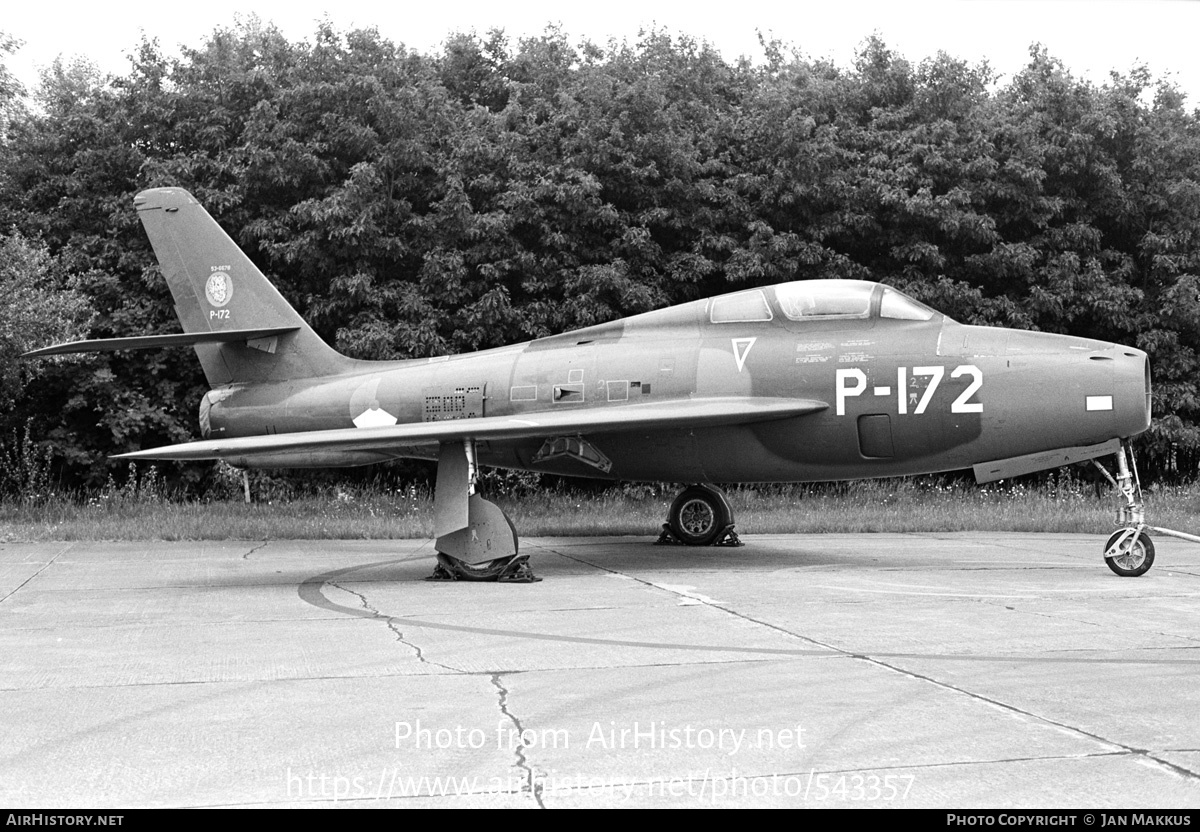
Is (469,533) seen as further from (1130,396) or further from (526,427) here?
(1130,396)

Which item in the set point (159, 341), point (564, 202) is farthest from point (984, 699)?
point (564, 202)

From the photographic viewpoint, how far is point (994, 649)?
699 centimetres

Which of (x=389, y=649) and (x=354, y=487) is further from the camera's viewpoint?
(x=354, y=487)

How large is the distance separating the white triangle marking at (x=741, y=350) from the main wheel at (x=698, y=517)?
265 centimetres

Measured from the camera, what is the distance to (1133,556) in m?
10.8

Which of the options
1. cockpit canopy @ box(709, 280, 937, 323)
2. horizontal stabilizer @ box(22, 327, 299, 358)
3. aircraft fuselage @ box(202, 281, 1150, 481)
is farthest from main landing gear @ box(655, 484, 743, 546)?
horizontal stabilizer @ box(22, 327, 299, 358)

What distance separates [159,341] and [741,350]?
22.4ft

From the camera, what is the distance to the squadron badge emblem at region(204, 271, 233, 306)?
15.4 meters

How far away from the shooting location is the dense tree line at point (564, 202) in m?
23.2

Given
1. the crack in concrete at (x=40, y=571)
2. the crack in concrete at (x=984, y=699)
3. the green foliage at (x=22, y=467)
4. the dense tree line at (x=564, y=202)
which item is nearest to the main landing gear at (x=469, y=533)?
the crack in concrete at (x=984, y=699)

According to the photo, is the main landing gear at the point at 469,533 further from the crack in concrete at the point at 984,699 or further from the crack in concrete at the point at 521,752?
the crack in concrete at the point at 521,752

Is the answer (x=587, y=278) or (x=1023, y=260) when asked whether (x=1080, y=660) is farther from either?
(x=1023, y=260)

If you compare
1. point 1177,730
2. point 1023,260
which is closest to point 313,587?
point 1177,730

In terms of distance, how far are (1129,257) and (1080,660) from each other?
861 inches
